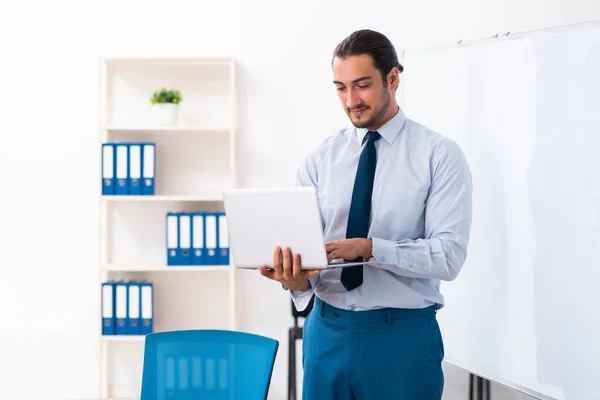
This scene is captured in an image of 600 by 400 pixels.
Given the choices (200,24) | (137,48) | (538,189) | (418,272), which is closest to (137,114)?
(137,48)

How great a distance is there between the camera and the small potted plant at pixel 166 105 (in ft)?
11.8

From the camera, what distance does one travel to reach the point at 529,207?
8.16 feet

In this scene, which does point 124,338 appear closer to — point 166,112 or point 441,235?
point 166,112

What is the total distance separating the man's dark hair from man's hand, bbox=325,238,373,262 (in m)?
0.43

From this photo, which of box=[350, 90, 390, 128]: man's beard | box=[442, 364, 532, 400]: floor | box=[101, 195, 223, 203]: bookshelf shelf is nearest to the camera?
box=[350, 90, 390, 128]: man's beard

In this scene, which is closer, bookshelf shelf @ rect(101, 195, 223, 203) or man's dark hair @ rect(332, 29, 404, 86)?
man's dark hair @ rect(332, 29, 404, 86)

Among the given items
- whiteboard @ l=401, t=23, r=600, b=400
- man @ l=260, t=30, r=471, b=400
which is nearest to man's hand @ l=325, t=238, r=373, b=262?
man @ l=260, t=30, r=471, b=400

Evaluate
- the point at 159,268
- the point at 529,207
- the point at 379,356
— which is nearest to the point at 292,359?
the point at 159,268

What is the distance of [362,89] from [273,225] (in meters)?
0.43

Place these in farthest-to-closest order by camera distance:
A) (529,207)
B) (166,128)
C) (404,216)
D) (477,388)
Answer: (166,128) < (477,388) < (529,207) < (404,216)

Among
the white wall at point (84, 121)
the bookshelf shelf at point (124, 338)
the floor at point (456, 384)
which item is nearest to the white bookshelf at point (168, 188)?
the white wall at point (84, 121)

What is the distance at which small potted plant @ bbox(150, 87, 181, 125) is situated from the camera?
11.8 feet

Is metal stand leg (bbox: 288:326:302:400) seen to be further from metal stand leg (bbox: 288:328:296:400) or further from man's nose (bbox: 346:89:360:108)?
man's nose (bbox: 346:89:360:108)

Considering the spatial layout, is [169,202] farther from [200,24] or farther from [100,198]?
[200,24]
